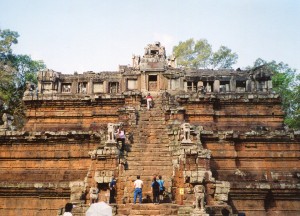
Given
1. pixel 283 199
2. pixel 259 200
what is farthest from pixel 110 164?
pixel 283 199

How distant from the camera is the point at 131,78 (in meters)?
21.8

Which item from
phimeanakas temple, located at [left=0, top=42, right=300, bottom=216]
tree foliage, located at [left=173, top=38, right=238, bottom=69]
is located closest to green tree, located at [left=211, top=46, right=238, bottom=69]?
tree foliage, located at [left=173, top=38, right=238, bottom=69]

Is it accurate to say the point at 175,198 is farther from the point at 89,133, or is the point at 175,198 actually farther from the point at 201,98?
the point at 201,98

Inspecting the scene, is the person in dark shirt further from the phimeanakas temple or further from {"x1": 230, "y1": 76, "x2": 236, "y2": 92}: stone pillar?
{"x1": 230, "y1": 76, "x2": 236, "y2": 92}: stone pillar

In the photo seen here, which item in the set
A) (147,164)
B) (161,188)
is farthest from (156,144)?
(161,188)

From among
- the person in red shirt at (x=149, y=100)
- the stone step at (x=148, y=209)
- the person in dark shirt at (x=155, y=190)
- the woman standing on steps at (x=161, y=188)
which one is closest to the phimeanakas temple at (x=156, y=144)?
the stone step at (x=148, y=209)

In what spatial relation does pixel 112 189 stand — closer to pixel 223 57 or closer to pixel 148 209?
pixel 148 209

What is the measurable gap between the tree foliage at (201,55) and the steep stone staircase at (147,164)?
20.2 meters

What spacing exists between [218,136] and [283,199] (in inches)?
166

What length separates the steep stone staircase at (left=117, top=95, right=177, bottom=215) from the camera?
12195 mm

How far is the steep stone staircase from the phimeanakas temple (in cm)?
5

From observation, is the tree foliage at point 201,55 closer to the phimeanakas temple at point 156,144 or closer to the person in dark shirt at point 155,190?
the phimeanakas temple at point 156,144

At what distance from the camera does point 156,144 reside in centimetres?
1658

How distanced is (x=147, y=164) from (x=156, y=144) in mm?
1589
